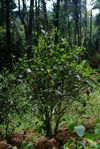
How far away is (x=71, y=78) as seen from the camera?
2.22 meters

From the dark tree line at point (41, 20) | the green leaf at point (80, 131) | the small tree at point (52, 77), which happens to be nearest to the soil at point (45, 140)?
the small tree at point (52, 77)

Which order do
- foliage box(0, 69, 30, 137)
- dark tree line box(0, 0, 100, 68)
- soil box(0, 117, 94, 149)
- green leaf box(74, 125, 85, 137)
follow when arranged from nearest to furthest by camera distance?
green leaf box(74, 125, 85, 137) < soil box(0, 117, 94, 149) < foliage box(0, 69, 30, 137) < dark tree line box(0, 0, 100, 68)

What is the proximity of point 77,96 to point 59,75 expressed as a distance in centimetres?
42

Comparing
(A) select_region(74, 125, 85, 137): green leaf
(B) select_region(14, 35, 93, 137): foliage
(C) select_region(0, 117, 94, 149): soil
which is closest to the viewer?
(A) select_region(74, 125, 85, 137): green leaf

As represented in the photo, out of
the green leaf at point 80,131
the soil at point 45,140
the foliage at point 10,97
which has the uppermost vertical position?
the green leaf at point 80,131

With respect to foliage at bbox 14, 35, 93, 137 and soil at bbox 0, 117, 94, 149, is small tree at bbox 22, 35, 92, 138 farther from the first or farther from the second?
soil at bbox 0, 117, 94, 149

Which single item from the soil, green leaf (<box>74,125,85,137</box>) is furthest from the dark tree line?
green leaf (<box>74,125,85,137</box>)

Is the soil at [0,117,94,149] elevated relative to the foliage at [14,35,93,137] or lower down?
lower down

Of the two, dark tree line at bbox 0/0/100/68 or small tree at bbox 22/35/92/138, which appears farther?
dark tree line at bbox 0/0/100/68

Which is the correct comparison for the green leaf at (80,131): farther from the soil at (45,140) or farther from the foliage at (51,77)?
the foliage at (51,77)

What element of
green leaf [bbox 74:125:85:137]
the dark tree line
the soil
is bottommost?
the soil

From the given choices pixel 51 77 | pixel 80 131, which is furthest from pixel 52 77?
pixel 80 131

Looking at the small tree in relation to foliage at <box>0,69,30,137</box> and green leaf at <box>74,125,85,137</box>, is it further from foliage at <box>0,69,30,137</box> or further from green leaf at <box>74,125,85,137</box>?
green leaf at <box>74,125,85,137</box>

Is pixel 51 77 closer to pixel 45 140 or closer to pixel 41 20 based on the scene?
pixel 45 140
